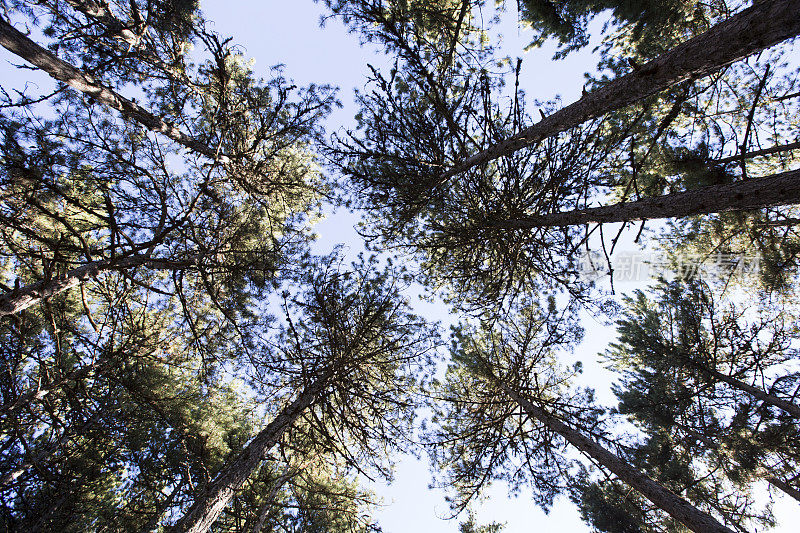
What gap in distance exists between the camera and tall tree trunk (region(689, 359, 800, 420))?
7682mm

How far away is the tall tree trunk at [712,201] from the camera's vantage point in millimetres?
3057

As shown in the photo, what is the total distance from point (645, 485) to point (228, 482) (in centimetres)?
600

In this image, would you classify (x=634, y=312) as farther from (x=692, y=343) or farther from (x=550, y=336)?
(x=550, y=336)

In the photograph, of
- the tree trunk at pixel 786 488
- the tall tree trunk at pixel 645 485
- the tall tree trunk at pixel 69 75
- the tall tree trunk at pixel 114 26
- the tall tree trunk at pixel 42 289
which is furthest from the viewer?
the tree trunk at pixel 786 488

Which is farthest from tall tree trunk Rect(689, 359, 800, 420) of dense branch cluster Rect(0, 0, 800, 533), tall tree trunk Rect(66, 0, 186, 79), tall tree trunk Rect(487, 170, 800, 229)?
tall tree trunk Rect(66, 0, 186, 79)

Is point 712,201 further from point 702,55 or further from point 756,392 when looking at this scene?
point 756,392

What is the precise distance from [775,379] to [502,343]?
7638 millimetres

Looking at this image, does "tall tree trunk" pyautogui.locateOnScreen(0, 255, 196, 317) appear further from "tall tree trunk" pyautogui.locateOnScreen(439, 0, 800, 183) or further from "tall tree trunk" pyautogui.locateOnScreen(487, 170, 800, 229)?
"tall tree trunk" pyautogui.locateOnScreen(487, 170, 800, 229)

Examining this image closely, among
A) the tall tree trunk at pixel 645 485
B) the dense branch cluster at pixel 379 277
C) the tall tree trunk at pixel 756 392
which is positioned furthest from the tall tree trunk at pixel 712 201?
the tall tree trunk at pixel 756 392

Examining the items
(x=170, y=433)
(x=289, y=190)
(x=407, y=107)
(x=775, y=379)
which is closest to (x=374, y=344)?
(x=289, y=190)

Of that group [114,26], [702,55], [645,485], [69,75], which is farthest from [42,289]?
[645,485]

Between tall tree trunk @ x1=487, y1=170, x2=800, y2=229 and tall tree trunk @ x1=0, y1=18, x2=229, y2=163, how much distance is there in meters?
5.88

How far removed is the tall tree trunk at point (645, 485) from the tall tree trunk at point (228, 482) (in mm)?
4773

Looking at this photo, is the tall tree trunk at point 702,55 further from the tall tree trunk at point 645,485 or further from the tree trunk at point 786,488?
the tree trunk at point 786,488
